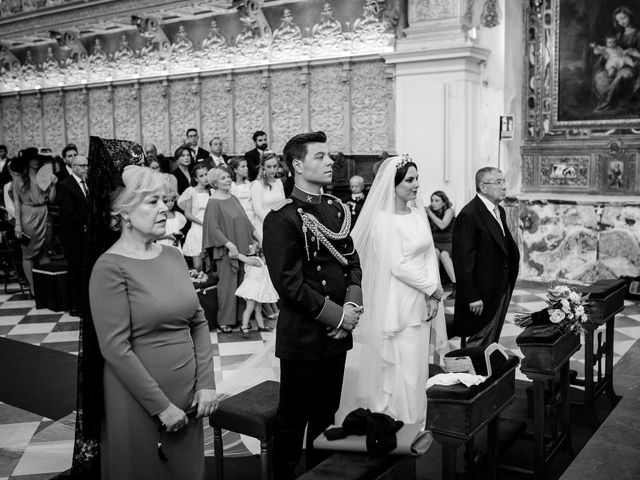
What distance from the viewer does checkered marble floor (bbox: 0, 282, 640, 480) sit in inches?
159

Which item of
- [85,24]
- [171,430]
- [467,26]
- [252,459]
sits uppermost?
[85,24]

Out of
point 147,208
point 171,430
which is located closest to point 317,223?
point 147,208

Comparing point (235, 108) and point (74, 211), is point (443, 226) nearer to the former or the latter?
point (74, 211)

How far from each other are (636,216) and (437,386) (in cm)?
659

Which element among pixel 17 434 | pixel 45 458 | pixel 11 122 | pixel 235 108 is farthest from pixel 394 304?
pixel 11 122

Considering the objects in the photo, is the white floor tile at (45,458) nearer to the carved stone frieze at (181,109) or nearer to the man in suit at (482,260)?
the man in suit at (482,260)

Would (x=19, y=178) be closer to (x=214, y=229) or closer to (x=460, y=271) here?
(x=214, y=229)

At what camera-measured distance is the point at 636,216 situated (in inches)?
332

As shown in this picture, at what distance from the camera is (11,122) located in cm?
1648

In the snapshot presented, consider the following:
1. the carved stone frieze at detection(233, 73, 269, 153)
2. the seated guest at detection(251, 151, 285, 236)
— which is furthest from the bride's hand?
the carved stone frieze at detection(233, 73, 269, 153)

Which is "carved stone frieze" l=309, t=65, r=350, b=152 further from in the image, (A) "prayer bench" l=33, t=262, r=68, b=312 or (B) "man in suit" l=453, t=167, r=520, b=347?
(B) "man in suit" l=453, t=167, r=520, b=347

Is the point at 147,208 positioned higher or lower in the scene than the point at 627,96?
lower

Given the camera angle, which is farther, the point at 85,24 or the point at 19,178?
the point at 85,24

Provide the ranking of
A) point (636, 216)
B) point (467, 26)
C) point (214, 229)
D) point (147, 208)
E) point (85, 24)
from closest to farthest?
point (147, 208) < point (214, 229) < point (636, 216) < point (467, 26) < point (85, 24)
